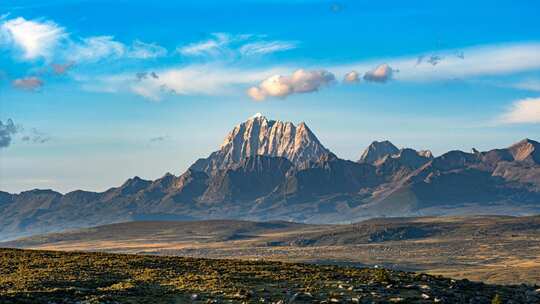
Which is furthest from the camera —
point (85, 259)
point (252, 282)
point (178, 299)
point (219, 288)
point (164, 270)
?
point (85, 259)

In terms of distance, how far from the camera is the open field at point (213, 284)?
50656 millimetres

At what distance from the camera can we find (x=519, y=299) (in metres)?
56.8

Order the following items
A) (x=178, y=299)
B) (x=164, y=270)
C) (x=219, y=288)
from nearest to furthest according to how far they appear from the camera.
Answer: (x=178, y=299) < (x=219, y=288) < (x=164, y=270)

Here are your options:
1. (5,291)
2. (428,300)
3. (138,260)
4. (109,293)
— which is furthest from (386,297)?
(138,260)

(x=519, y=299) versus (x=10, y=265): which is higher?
(x=10, y=265)

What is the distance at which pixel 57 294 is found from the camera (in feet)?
168

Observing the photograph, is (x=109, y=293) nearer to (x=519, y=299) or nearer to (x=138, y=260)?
(x=138, y=260)

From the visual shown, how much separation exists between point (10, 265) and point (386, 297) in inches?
1389

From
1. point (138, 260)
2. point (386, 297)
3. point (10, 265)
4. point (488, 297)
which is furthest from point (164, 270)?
point (488, 297)

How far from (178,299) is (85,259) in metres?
27.5

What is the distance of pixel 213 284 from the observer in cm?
5694

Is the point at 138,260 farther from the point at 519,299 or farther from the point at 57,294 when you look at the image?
the point at 519,299

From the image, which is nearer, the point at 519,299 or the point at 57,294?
the point at 57,294

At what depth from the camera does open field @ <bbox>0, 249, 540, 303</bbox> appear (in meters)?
50.7
